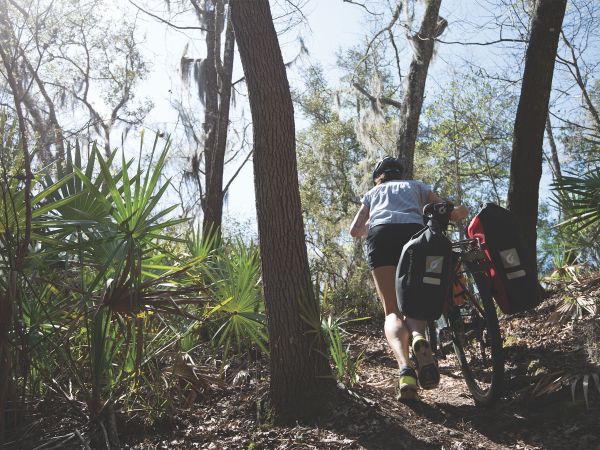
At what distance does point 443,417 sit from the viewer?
10.7 ft

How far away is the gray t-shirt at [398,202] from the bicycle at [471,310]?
29 cm

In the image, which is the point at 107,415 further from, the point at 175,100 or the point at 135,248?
the point at 175,100

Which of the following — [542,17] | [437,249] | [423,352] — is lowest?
[423,352]

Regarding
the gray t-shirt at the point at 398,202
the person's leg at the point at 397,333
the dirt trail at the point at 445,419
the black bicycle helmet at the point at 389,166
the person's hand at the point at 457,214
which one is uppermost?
the black bicycle helmet at the point at 389,166

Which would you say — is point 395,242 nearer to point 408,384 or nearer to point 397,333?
point 397,333

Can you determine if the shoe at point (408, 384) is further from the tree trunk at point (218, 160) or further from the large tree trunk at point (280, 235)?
the tree trunk at point (218, 160)

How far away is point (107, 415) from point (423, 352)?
202cm

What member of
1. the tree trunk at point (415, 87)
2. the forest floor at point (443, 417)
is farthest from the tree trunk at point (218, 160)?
the forest floor at point (443, 417)

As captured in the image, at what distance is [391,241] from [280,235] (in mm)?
771

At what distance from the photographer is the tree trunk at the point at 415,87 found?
7922 mm

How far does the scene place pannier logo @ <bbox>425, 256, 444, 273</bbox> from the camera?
311cm

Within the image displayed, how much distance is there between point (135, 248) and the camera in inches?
135

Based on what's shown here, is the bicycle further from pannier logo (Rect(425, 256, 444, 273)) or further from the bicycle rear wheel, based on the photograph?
pannier logo (Rect(425, 256, 444, 273))

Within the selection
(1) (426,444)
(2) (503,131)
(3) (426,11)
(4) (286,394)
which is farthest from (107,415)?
(2) (503,131)
